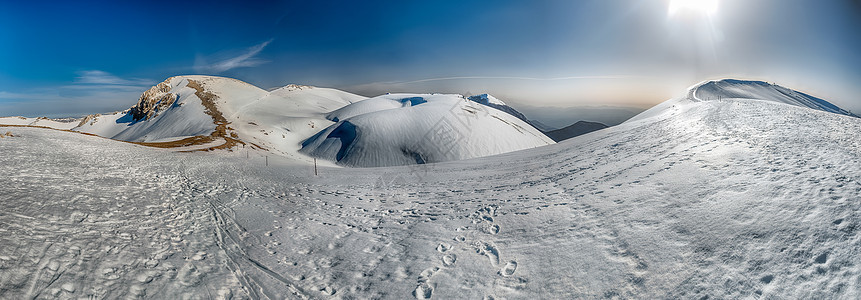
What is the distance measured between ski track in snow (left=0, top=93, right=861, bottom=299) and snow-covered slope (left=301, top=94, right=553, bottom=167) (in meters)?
22.6

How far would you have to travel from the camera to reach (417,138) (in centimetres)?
3575

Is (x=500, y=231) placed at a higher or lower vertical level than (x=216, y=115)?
lower

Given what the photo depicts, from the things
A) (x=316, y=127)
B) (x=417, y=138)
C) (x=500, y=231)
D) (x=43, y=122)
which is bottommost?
A: (x=500, y=231)

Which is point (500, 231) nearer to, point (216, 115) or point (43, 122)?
point (216, 115)

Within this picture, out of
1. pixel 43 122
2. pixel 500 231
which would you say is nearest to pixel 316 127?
pixel 500 231

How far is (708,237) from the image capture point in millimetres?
4445

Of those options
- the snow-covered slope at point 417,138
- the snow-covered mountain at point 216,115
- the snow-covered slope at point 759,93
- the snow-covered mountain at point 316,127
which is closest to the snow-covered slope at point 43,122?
the snow-covered mountain at point 216,115

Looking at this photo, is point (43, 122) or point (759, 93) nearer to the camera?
point (759, 93)

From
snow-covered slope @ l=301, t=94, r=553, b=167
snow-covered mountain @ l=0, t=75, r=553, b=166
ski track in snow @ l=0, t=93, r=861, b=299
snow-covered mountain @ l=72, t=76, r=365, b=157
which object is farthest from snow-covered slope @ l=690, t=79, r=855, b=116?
snow-covered mountain @ l=72, t=76, r=365, b=157

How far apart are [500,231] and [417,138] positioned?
96.9ft

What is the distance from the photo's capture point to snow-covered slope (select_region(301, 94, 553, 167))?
111ft

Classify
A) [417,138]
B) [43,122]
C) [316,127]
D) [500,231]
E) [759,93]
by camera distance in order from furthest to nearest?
[43,122]
[316,127]
[759,93]
[417,138]
[500,231]

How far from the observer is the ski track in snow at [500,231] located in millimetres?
4031

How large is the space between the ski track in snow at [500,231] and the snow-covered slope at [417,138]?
2264 centimetres
